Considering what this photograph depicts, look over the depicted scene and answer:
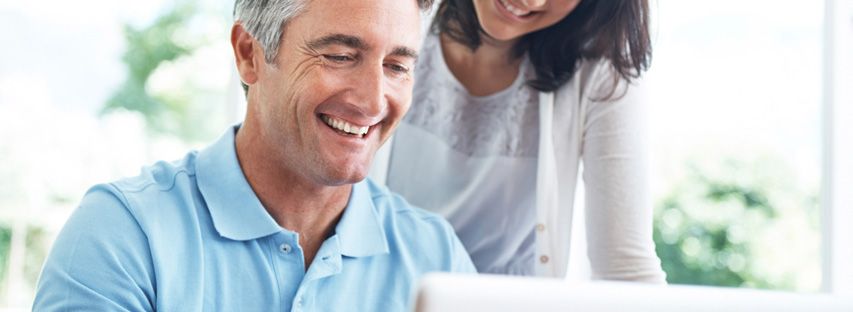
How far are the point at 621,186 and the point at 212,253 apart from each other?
2.58 feet

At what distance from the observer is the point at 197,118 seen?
2.59 m

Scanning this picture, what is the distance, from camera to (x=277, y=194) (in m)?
1.20

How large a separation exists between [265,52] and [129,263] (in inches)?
15.5

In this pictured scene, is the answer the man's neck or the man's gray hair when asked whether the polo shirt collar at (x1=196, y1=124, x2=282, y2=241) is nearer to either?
the man's neck

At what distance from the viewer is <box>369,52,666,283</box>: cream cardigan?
4.62ft

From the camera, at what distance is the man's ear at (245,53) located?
3.93ft

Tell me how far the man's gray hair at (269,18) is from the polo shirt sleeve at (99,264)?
12.9 inches

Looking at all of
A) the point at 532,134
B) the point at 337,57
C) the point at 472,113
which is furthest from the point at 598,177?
the point at 337,57

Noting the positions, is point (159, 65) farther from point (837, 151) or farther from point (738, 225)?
point (738, 225)

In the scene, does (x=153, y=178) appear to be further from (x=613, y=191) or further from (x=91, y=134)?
(x=91, y=134)

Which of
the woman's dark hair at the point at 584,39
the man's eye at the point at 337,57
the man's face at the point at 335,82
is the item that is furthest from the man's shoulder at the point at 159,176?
the woman's dark hair at the point at 584,39

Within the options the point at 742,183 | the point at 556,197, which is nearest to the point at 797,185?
the point at 742,183

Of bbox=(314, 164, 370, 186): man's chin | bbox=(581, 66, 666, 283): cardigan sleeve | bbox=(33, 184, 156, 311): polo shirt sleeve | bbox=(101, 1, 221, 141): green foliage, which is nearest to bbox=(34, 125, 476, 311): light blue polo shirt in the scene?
bbox=(33, 184, 156, 311): polo shirt sleeve

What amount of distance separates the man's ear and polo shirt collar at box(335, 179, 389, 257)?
0.88 feet
